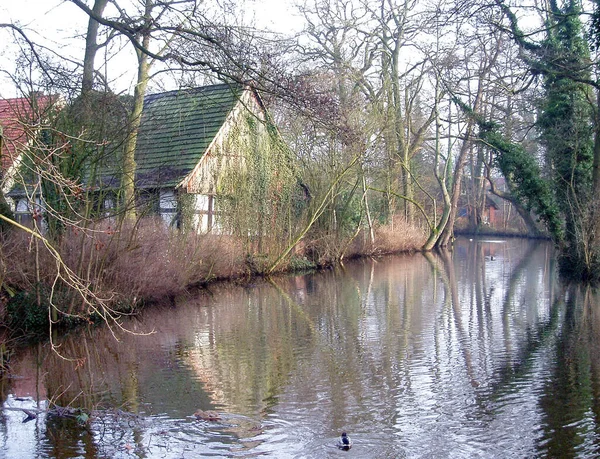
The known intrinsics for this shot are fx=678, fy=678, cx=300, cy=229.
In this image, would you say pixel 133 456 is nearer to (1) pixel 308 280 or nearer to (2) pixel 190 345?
(2) pixel 190 345

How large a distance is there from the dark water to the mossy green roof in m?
3.31

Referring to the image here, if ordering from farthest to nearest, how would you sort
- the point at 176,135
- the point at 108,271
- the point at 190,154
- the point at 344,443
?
the point at 190,154 < the point at 176,135 < the point at 108,271 < the point at 344,443

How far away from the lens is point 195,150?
2275 cm

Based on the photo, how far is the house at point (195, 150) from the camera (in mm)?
16875

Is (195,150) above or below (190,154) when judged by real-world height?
above

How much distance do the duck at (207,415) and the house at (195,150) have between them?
28.6 ft

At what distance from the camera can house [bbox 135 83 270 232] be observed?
1688 cm

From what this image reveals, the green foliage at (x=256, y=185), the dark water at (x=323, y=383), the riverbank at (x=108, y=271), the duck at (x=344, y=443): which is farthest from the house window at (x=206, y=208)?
the duck at (x=344, y=443)

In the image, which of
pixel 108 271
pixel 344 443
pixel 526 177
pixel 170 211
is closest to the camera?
pixel 344 443

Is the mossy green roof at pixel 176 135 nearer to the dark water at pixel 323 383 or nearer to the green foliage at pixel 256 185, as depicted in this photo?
the green foliage at pixel 256 185

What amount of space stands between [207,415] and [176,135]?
1431 centimetres

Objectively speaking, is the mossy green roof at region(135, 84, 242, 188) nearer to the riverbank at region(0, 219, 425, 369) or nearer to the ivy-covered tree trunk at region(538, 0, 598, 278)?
the riverbank at region(0, 219, 425, 369)

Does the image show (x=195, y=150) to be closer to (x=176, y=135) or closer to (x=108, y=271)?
(x=176, y=135)

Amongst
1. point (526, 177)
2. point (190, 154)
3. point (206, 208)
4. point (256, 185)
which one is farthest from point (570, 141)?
point (190, 154)
